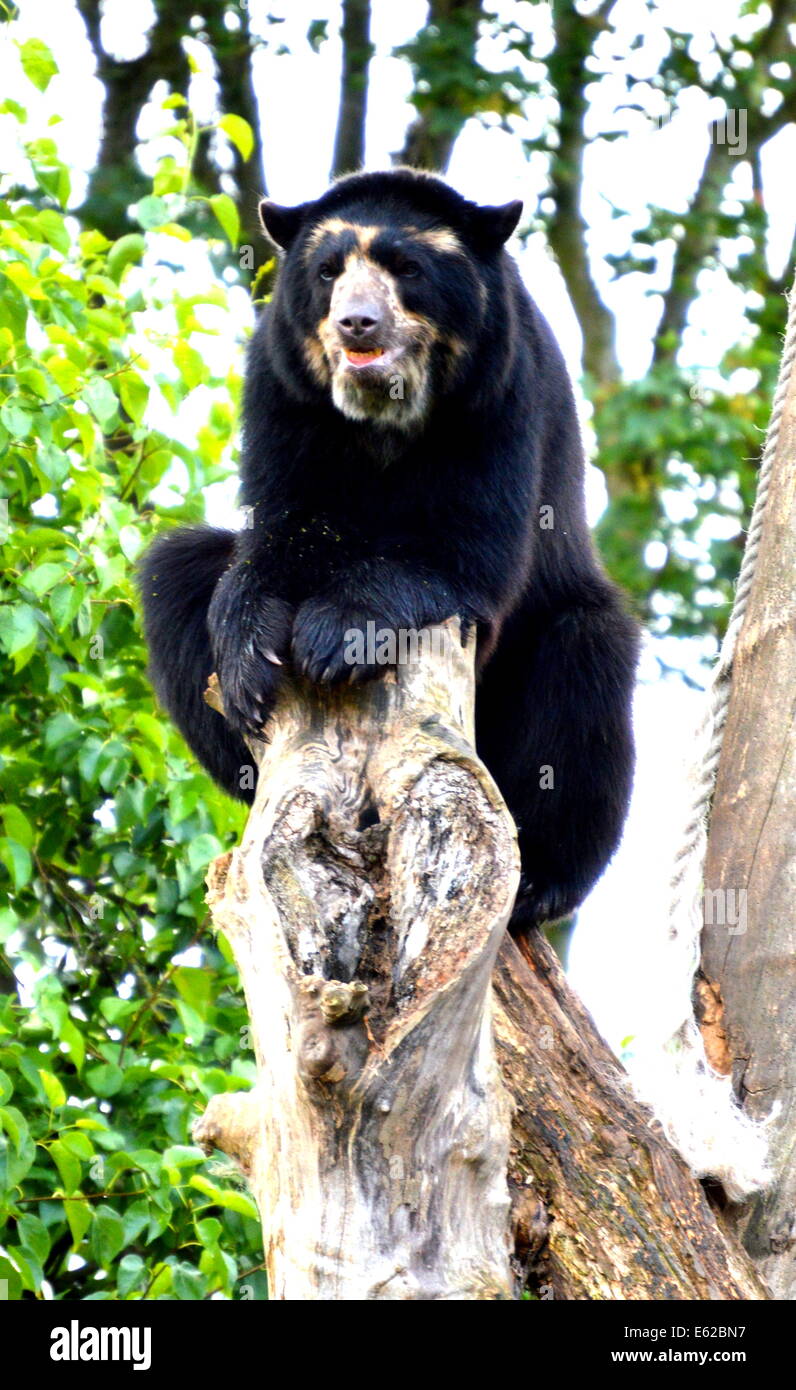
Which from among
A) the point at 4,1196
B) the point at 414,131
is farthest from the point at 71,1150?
the point at 414,131

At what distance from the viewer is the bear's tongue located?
A: 4.43m

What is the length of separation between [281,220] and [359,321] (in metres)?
0.65

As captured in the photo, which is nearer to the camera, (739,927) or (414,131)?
(739,927)

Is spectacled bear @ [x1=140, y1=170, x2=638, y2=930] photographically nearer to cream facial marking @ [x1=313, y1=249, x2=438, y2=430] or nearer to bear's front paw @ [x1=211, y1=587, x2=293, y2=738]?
cream facial marking @ [x1=313, y1=249, x2=438, y2=430]

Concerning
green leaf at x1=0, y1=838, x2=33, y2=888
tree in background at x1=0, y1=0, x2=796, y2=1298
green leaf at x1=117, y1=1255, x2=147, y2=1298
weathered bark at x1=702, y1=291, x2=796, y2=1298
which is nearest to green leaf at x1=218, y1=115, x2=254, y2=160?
tree in background at x1=0, y1=0, x2=796, y2=1298

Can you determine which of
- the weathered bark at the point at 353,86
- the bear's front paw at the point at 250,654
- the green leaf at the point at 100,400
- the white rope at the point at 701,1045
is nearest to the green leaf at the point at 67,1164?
the bear's front paw at the point at 250,654

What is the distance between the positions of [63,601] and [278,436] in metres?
0.84

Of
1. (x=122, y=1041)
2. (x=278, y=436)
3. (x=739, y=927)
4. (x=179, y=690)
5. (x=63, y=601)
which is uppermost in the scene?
(x=278, y=436)

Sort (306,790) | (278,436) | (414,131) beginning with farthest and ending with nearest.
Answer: (414,131)
(278,436)
(306,790)

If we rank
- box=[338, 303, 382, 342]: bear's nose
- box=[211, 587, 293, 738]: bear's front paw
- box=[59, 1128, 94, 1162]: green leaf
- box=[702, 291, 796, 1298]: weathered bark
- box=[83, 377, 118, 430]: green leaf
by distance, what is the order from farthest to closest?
box=[338, 303, 382, 342]: bear's nose < box=[83, 377, 118, 430]: green leaf < box=[59, 1128, 94, 1162]: green leaf < box=[211, 587, 293, 738]: bear's front paw < box=[702, 291, 796, 1298]: weathered bark

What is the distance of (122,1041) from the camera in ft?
15.8

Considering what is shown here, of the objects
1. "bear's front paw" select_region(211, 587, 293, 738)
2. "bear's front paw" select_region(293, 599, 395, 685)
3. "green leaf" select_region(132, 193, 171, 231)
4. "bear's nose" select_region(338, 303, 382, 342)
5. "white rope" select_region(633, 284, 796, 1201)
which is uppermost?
"green leaf" select_region(132, 193, 171, 231)

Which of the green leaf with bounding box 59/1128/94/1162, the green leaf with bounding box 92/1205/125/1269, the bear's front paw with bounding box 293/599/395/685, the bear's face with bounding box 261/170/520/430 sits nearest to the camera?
the bear's front paw with bounding box 293/599/395/685
